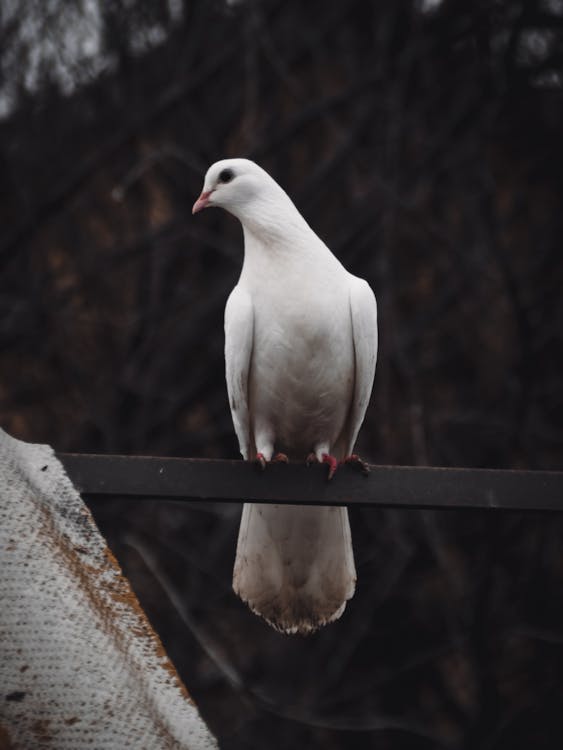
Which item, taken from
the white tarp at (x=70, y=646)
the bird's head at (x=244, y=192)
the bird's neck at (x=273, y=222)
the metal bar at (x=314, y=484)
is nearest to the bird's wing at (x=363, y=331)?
the bird's neck at (x=273, y=222)

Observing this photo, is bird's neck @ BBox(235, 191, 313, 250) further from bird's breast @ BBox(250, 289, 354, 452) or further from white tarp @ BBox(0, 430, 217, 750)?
white tarp @ BBox(0, 430, 217, 750)

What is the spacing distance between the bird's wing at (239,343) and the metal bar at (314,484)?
733mm

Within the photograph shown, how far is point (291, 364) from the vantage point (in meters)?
2.65

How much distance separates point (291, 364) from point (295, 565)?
540mm

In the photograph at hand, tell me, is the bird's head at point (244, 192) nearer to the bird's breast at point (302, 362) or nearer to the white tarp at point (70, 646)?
the bird's breast at point (302, 362)

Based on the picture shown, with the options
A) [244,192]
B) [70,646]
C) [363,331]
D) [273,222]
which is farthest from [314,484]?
[244,192]

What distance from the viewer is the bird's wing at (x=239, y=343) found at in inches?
104

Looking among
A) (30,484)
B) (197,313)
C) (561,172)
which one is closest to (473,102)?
(561,172)

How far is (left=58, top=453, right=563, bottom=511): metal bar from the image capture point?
1.79m

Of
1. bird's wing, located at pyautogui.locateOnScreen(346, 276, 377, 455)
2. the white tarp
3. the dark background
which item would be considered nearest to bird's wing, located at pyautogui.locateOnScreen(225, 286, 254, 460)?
bird's wing, located at pyautogui.locateOnScreen(346, 276, 377, 455)

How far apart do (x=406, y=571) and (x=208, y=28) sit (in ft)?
9.48

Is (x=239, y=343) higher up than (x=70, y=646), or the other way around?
(x=70, y=646)

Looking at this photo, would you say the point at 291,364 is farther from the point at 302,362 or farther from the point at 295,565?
the point at 295,565

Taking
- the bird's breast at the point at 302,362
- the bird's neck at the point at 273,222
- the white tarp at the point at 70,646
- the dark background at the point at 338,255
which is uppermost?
the white tarp at the point at 70,646
